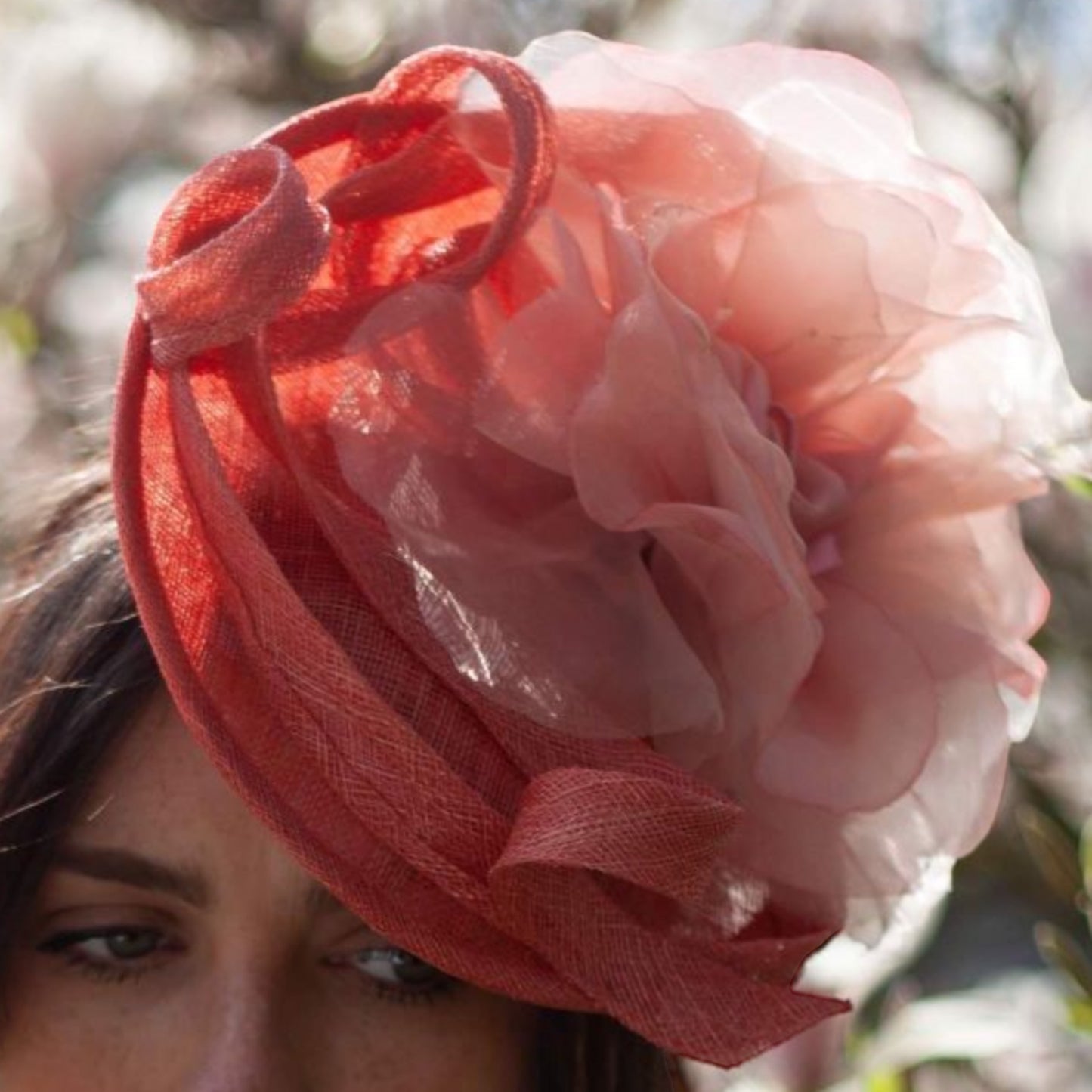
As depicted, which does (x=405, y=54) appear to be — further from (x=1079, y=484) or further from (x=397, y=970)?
(x=397, y=970)

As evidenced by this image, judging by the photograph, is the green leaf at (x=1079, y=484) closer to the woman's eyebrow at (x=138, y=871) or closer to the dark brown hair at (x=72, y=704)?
the dark brown hair at (x=72, y=704)

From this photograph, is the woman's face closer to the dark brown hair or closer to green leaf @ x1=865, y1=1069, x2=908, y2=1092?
the dark brown hair

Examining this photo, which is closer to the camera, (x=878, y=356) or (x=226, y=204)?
(x=226, y=204)

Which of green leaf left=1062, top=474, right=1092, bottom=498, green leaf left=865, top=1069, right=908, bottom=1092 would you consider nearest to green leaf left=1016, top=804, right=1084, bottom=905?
green leaf left=865, top=1069, right=908, bottom=1092

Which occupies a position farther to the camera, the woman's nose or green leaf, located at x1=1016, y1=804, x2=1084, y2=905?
green leaf, located at x1=1016, y1=804, x2=1084, y2=905

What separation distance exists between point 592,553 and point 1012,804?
149 cm

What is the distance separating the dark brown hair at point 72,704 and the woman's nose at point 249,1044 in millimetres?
180

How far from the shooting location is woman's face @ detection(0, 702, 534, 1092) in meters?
1.47

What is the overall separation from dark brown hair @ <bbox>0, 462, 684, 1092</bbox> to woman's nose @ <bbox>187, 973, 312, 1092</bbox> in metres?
0.18

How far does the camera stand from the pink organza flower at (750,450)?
1379mm

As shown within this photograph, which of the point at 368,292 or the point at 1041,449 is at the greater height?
the point at 368,292

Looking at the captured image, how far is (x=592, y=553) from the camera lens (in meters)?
1.42

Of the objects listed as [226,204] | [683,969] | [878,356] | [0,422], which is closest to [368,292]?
[226,204]

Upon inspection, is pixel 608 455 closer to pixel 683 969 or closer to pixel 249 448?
pixel 249 448
